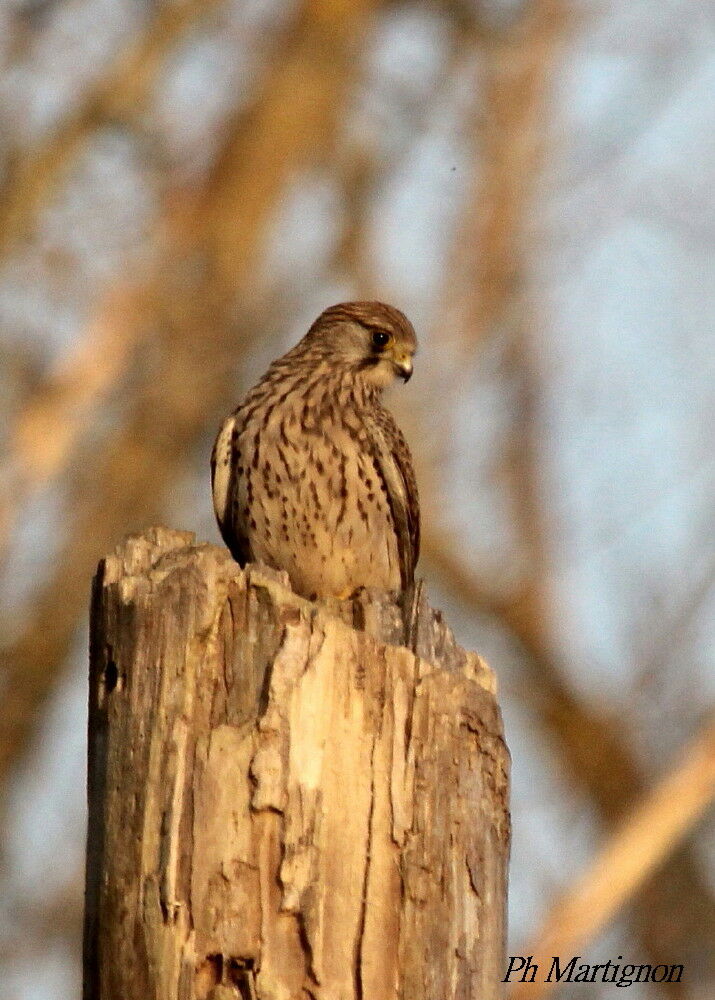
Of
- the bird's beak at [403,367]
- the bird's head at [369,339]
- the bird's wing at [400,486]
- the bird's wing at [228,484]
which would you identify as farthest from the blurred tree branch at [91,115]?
the bird's wing at [400,486]

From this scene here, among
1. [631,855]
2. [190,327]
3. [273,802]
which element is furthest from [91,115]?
[273,802]

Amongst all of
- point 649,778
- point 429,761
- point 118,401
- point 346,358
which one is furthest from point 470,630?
point 429,761

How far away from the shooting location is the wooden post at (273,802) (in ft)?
11.2

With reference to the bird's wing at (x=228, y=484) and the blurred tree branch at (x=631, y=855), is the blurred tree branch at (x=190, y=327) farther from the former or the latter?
the blurred tree branch at (x=631, y=855)

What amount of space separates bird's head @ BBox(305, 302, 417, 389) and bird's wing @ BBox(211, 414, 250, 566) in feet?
2.08

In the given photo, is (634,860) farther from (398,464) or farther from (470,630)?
(470,630)

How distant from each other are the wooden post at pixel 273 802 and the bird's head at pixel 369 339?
2512 mm

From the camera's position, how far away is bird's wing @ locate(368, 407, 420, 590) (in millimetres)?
5742

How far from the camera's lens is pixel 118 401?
8703 millimetres

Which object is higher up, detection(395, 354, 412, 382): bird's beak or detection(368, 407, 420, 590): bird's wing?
detection(395, 354, 412, 382): bird's beak

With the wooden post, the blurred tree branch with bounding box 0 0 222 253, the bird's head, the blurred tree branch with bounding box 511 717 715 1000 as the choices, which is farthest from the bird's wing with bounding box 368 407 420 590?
the blurred tree branch with bounding box 0 0 222 253

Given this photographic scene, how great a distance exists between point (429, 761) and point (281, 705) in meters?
0.33

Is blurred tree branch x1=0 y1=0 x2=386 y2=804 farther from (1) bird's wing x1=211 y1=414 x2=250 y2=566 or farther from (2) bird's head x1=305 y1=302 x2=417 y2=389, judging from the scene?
(1) bird's wing x1=211 y1=414 x2=250 y2=566

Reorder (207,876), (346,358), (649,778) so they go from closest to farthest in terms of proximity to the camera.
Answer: (207,876) → (346,358) → (649,778)
